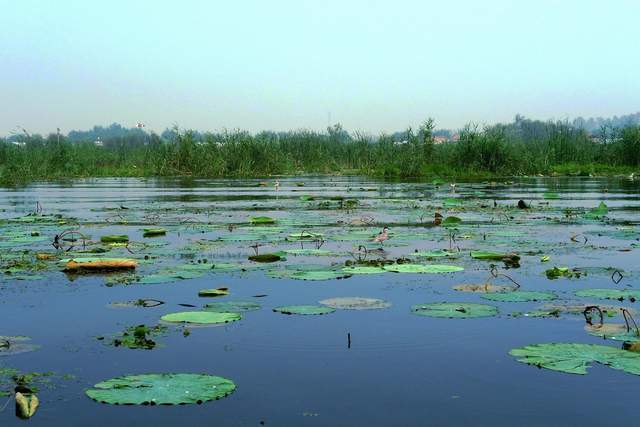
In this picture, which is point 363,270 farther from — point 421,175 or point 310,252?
point 421,175

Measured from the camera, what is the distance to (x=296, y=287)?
6.29m

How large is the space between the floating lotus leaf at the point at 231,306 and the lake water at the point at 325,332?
97 mm

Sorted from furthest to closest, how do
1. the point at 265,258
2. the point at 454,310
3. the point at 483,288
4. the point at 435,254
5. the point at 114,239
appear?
the point at 114,239
the point at 435,254
the point at 265,258
the point at 483,288
the point at 454,310

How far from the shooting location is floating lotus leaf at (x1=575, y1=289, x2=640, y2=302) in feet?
18.8

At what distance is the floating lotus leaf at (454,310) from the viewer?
16.8 ft

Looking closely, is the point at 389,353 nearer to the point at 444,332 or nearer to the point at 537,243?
the point at 444,332

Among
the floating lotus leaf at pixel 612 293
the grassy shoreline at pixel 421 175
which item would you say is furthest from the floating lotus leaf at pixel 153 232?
the grassy shoreline at pixel 421 175

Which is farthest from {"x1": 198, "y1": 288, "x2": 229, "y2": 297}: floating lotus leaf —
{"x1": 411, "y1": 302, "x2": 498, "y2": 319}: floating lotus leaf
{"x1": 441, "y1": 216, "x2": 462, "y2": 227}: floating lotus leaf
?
{"x1": 441, "y1": 216, "x2": 462, "y2": 227}: floating lotus leaf

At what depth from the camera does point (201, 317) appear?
4.99 metres

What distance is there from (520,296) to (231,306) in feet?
6.96

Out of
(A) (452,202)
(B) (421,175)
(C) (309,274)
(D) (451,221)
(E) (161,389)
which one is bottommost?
(E) (161,389)

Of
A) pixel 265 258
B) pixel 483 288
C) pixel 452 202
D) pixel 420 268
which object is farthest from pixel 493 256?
pixel 452 202

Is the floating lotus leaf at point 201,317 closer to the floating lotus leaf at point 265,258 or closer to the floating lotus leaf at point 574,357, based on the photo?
the floating lotus leaf at point 574,357

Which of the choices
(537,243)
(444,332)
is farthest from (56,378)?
(537,243)
